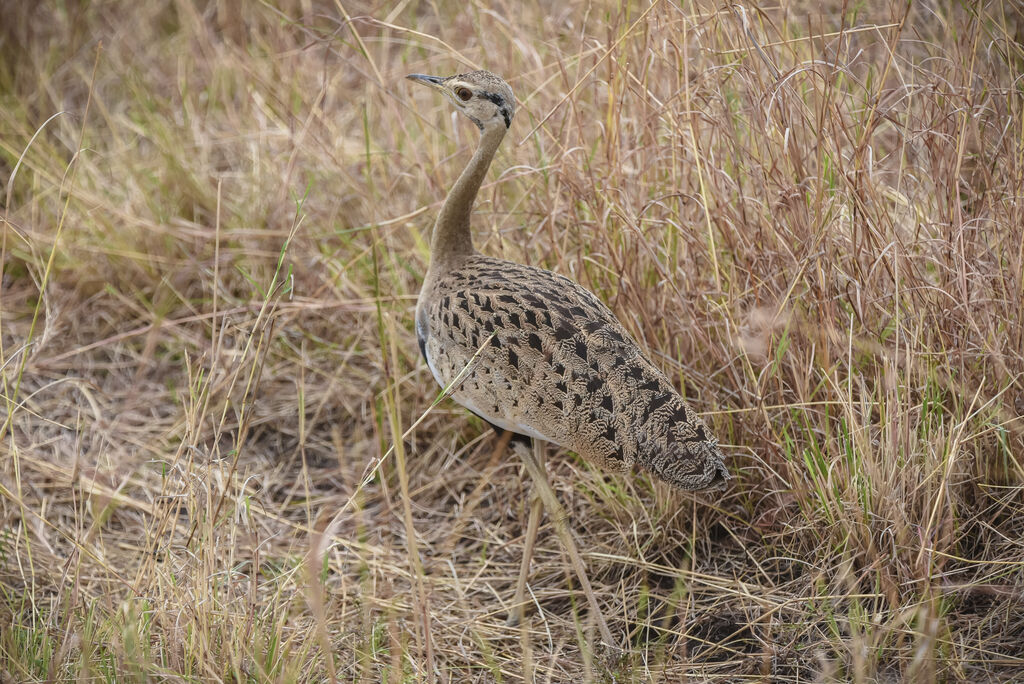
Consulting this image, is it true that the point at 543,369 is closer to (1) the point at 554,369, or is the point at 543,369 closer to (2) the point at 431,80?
(1) the point at 554,369

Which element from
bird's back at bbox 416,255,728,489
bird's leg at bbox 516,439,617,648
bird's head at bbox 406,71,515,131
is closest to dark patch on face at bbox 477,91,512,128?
bird's head at bbox 406,71,515,131

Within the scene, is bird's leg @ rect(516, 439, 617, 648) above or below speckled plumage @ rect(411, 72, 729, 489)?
below

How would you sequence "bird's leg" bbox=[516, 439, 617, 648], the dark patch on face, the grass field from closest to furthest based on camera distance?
1. the grass field
2. "bird's leg" bbox=[516, 439, 617, 648]
3. the dark patch on face

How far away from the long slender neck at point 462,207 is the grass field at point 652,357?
0.25 m

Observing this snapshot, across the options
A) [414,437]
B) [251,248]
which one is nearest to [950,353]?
[414,437]

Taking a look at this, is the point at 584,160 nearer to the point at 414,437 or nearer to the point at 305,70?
the point at 414,437

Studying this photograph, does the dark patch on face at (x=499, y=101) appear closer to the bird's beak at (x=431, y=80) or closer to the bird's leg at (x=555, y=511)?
the bird's beak at (x=431, y=80)

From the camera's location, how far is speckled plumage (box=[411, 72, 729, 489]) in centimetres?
243

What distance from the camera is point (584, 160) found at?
3.25m

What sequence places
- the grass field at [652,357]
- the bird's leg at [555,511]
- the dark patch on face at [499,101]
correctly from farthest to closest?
the dark patch on face at [499,101] → the bird's leg at [555,511] → the grass field at [652,357]

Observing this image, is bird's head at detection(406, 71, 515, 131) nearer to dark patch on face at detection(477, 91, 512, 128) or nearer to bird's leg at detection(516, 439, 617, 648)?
dark patch on face at detection(477, 91, 512, 128)

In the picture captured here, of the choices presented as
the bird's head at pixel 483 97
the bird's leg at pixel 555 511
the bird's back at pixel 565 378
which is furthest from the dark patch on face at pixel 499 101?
the bird's leg at pixel 555 511

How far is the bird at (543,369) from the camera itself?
2.44 meters

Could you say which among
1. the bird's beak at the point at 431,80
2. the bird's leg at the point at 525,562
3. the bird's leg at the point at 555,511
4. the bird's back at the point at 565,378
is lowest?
the bird's leg at the point at 525,562
